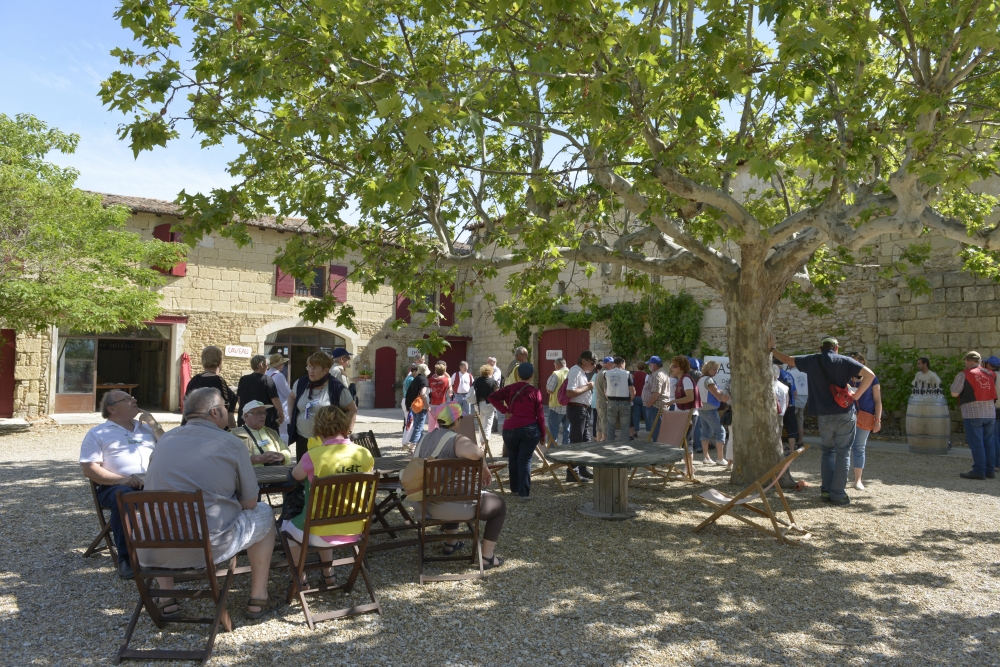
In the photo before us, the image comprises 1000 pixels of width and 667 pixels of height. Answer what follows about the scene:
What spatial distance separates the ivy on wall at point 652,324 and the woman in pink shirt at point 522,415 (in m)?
7.49

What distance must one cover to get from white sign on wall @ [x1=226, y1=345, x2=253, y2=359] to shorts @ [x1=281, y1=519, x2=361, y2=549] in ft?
50.1

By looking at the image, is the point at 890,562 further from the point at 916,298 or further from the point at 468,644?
the point at 916,298

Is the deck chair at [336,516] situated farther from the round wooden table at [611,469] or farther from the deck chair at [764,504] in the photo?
the deck chair at [764,504]

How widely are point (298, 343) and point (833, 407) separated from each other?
16.1 m

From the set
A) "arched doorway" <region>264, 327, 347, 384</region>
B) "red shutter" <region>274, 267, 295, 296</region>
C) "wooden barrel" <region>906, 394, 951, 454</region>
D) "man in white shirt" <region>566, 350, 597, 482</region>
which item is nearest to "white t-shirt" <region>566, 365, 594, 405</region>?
"man in white shirt" <region>566, 350, 597, 482</region>

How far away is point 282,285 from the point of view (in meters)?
19.0

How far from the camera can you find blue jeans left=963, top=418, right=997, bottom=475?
8172 millimetres

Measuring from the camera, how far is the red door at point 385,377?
20734mm

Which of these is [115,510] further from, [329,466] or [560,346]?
[560,346]

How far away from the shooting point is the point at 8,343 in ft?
49.2

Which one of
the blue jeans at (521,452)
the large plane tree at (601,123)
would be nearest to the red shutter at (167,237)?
the large plane tree at (601,123)

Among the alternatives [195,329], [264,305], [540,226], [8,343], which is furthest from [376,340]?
[540,226]

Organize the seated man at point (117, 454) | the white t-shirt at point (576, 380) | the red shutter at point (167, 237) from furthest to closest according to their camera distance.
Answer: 1. the red shutter at point (167, 237)
2. the white t-shirt at point (576, 380)
3. the seated man at point (117, 454)

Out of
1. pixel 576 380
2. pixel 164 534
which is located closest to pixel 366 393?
pixel 576 380
